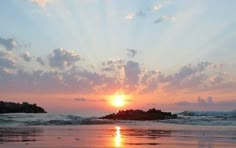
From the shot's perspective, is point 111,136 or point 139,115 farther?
point 139,115

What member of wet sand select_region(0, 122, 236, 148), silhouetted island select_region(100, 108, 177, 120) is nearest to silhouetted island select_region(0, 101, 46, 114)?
silhouetted island select_region(100, 108, 177, 120)

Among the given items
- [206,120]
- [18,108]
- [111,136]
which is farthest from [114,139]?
[18,108]

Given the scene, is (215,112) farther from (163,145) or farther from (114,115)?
(163,145)

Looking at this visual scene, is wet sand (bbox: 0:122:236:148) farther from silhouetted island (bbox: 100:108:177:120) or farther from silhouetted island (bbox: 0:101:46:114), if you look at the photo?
silhouetted island (bbox: 0:101:46:114)

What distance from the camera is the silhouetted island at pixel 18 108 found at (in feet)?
184

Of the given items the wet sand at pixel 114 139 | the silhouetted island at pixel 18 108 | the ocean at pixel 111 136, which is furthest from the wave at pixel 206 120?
the silhouetted island at pixel 18 108

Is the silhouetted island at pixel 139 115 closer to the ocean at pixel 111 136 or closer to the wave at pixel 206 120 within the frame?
the wave at pixel 206 120

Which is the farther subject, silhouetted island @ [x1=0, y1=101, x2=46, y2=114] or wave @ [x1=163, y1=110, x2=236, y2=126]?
silhouetted island @ [x1=0, y1=101, x2=46, y2=114]

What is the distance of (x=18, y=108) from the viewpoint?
5759cm

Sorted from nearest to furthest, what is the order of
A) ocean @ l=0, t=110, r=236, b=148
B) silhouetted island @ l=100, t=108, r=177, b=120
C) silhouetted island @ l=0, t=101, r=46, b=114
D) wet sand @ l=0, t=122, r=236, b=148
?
wet sand @ l=0, t=122, r=236, b=148 < ocean @ l=0, t=110, r=236, b=148 < silhouetted island @ l=100, t=108, r=177, b=120 < silhouetted island @ l=0, t=101, r=46, b=114

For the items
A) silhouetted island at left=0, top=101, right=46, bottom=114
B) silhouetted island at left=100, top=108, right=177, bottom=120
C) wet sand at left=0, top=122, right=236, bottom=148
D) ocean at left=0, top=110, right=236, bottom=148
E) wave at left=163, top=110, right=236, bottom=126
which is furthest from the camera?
silhouetted island at left=0, top=101, right=46, bottom=114

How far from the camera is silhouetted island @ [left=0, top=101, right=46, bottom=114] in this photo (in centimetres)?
5622

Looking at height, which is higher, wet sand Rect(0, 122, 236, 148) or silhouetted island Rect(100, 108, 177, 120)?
silhouetted island Rect(100, 108, 177, 120)

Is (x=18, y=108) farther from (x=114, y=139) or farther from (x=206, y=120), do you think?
(x=114, y=139)
